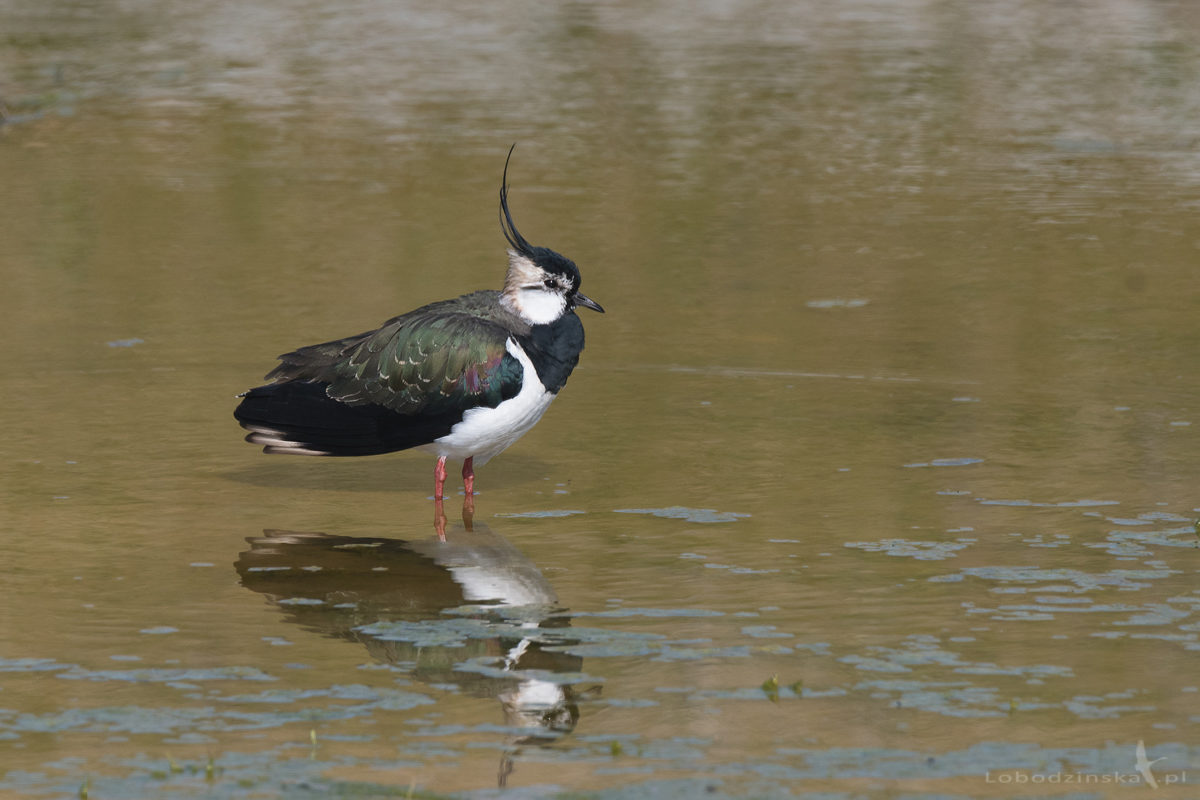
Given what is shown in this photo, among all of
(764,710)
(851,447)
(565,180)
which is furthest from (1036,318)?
(764,710)

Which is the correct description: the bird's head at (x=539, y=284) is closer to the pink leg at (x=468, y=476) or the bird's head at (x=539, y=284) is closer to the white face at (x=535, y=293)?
the white face at (x=535, y=293)

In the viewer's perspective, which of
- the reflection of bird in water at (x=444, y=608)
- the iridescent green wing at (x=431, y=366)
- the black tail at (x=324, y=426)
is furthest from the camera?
the black tail at (x=324, y=426)

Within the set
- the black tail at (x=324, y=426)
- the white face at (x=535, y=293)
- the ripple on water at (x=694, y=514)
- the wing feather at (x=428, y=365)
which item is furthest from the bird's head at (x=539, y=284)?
the ripple on water at (x=694, y=514)

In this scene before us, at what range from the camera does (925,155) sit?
19031mm

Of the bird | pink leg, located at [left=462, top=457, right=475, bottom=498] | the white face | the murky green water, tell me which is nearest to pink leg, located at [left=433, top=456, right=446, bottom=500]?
the bird

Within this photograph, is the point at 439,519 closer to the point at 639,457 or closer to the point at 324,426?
the point at 324,426

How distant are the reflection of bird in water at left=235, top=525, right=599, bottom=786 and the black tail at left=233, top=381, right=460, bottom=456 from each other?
1.83 ft

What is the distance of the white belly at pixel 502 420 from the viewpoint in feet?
29.6

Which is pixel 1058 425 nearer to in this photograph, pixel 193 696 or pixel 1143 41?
pixel 193 696

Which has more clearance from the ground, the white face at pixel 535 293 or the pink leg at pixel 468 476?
the white face at pixel 535 293

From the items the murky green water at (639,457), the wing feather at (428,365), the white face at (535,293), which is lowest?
the murky green water at (639,457)

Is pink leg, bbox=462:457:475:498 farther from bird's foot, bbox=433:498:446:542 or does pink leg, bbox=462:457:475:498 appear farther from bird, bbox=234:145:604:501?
bird's foot, bbox=433:498:446:542

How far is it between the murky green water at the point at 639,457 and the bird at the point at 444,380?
1.23ft

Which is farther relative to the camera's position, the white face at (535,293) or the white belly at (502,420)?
the white face at (535,293)
